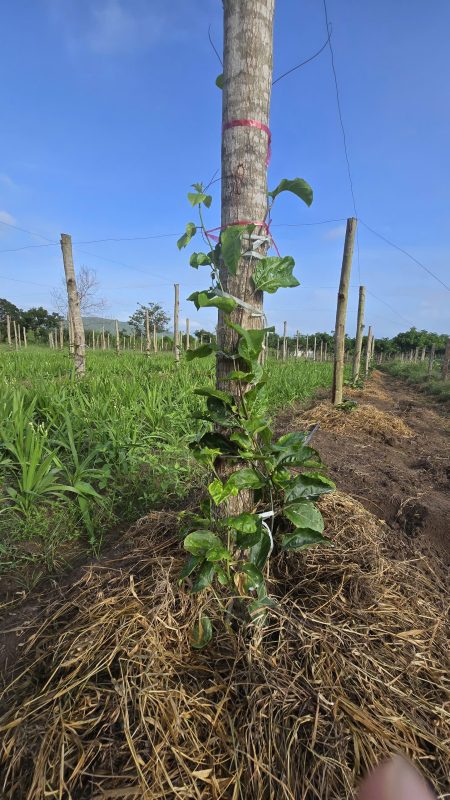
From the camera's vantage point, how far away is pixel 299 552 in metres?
1.45

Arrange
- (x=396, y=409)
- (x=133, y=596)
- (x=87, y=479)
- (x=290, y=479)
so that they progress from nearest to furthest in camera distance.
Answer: (x=133, y=596) → (x=290, y=479) → (x=87, y=479) → (x=396, y=409)

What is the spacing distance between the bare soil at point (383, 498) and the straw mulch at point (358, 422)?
0.08 metres

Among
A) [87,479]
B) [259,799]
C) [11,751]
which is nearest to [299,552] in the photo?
[259,799]

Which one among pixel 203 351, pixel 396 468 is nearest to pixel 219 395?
pixel 203 351

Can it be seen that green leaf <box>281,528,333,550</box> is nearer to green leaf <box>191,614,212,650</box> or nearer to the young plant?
the young plant

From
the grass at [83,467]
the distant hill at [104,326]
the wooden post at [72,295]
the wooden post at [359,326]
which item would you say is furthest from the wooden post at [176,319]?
the distant hill at [104,326]

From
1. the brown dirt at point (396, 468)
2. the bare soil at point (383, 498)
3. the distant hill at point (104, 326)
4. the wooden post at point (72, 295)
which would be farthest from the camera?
the distant hill at point (104, 326)

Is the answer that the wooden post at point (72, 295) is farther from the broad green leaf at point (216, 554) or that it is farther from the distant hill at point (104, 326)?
the distant hill at point (104, 326)

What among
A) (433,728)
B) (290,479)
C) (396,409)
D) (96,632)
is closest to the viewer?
(433,728)

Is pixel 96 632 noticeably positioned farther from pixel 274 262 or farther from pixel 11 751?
pixel 274 262

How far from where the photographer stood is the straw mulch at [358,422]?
4945 mm

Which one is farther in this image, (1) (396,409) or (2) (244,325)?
(1) (396,409)

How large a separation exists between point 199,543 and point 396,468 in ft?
9.23

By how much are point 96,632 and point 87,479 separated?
5.95 ft
